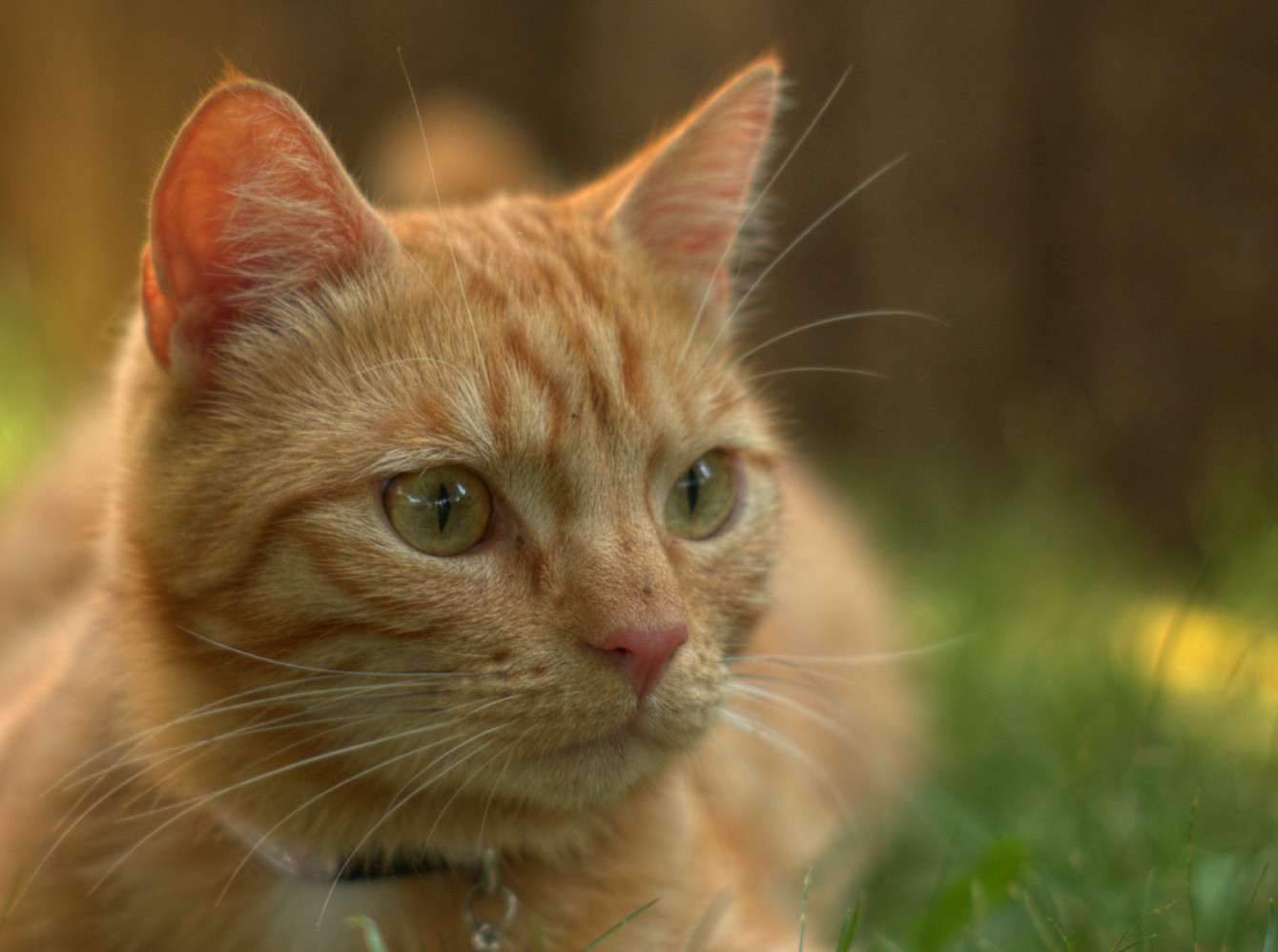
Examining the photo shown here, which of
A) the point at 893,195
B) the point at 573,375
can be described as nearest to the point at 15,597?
the point at 573,375

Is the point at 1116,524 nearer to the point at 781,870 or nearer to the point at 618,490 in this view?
the point at 781,870

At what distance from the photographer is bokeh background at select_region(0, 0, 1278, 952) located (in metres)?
2.60

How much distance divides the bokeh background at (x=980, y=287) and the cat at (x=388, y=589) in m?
0.56

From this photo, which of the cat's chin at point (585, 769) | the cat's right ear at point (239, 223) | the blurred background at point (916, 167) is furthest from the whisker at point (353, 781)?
the blurred background at point (916, 167)

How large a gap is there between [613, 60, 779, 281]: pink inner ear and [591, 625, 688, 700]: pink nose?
78cm

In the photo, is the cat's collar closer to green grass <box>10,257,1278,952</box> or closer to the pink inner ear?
green grass <box>10,257,1278,952</box>

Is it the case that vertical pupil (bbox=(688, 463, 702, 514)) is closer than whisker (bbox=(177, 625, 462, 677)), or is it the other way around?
whisker (bbox=(177, 625, 462, 677))

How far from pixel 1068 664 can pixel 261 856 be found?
84.0 inches

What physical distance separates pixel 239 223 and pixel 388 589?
1.88ft

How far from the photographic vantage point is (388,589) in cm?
136

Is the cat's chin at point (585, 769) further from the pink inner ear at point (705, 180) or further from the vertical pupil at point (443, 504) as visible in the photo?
the pink inner ear at point (705, 180)

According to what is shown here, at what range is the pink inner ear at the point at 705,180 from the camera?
187cm

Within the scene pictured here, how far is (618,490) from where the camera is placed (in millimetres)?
1519

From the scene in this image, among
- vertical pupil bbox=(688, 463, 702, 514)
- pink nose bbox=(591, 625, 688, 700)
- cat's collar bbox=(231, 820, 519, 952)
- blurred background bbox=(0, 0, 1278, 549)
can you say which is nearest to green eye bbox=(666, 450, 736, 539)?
vertical pupil bbox=(688, 463, 702, 514)
